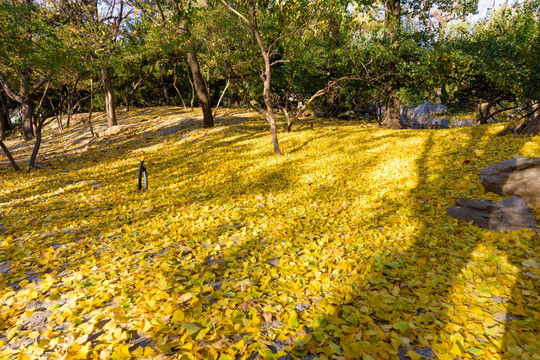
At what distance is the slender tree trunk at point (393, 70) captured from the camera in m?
13.1

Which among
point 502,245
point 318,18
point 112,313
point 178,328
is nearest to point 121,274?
point 112,313

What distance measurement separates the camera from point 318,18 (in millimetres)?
11477

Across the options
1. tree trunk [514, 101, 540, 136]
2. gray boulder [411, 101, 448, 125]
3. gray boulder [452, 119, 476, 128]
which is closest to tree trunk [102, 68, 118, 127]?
tree trunk [514, 101, 540, 136]

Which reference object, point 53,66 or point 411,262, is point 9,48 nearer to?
point 53,66

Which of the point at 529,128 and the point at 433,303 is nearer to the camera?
the point at 433,303

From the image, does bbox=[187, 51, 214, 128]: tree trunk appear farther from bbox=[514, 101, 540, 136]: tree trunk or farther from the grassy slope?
bbox=[514, 101, 540, 136]: tree trunk

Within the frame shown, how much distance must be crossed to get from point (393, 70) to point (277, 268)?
15403 mm

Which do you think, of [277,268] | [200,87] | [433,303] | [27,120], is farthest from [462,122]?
[27,120]

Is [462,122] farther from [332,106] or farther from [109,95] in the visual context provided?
[109,95]

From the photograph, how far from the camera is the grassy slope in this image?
2.72m

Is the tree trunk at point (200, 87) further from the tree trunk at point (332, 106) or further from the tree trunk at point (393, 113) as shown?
the tree trunk at point (393, 113)

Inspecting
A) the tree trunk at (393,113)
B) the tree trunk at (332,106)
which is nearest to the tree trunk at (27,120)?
the tree trunk at (332,106)

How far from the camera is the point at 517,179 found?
5398 millimetres

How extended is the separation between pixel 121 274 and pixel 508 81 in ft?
45.9
